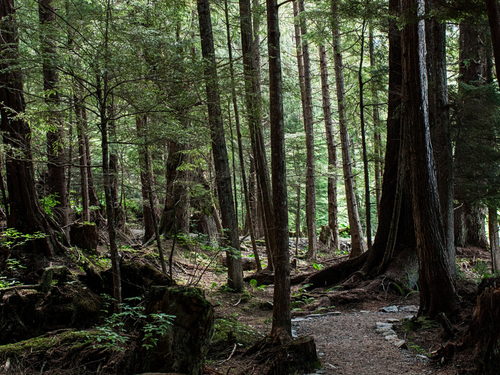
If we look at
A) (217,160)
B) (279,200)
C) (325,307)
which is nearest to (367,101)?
(217,160)

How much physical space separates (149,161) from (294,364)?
15.5ft

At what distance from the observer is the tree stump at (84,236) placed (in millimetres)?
9195

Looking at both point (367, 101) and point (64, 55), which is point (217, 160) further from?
point (367, 101)

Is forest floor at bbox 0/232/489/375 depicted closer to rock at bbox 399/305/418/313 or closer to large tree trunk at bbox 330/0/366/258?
rock at bbox 399/305/418/313

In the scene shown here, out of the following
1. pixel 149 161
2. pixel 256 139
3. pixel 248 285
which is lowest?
pixel 248 285

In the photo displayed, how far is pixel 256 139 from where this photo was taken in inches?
369

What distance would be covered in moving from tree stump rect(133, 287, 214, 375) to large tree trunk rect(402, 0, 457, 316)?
361 cm

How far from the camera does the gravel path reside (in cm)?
438

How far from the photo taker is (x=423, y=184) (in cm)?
566

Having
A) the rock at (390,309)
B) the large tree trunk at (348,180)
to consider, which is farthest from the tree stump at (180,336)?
the large tree trunk at (348,180)

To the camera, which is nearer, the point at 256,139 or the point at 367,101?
the point at 256,139

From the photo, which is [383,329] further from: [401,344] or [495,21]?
[495,21]

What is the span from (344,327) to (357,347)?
1041 mm

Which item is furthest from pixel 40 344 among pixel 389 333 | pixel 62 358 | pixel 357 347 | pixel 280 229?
pixel 389 333
